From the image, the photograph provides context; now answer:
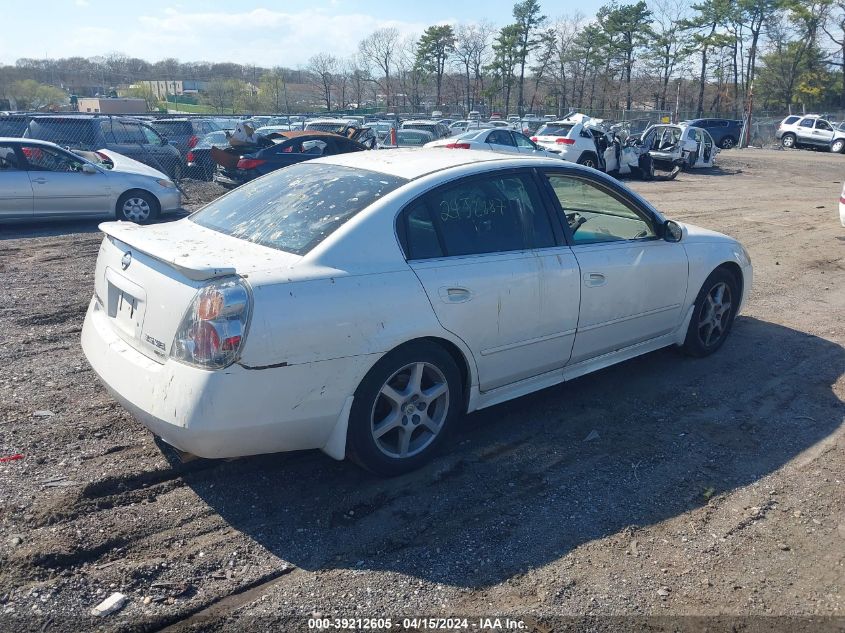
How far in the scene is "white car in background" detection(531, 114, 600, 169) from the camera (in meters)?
20.8

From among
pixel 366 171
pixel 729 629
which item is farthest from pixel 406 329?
pixel 729 629

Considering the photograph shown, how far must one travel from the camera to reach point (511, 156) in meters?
4.61

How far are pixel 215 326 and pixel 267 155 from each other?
1287 cm

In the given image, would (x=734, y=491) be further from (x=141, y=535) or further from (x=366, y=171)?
(x=141, y=535)

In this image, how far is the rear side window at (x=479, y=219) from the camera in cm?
389

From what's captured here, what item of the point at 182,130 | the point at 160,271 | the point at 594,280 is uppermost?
the point at 182,130

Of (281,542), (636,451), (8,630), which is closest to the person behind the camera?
(8,630)

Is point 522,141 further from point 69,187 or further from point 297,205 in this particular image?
point 297,205

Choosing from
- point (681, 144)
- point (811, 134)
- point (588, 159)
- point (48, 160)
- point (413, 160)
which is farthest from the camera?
point (811, 134)

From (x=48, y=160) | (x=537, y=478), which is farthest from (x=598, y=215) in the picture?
(x=48, y=160)

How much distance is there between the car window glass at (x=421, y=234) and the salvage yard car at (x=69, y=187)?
9071mm

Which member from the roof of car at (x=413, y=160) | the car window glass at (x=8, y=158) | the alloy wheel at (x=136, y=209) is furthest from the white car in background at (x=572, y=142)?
the roof of car at (x=413, y=160)

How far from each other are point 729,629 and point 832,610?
49cm

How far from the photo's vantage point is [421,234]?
387cm
